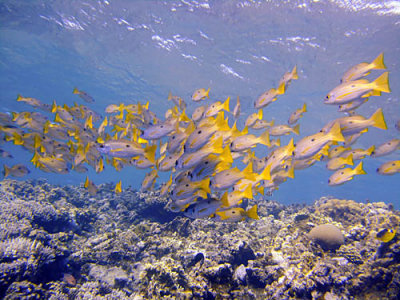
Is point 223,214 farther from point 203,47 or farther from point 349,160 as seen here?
point 203,47

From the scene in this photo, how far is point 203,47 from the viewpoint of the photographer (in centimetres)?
1900

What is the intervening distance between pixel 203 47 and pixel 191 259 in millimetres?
17809

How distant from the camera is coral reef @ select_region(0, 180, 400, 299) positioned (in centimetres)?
451

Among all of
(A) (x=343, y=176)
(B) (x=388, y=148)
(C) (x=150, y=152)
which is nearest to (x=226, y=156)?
(C) (x=150, y=152)

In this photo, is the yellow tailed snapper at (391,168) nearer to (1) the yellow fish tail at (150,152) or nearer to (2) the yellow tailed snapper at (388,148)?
(2) the yellow tailed snapper at (388,148)

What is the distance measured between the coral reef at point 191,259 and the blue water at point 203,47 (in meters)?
12.2

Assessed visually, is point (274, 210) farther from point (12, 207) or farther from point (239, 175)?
point (12, 207)

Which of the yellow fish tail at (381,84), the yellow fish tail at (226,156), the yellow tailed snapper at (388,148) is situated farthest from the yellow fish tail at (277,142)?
the yellow fish tail at (226,156)

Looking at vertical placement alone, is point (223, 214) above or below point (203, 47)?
below

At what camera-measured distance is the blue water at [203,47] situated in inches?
571

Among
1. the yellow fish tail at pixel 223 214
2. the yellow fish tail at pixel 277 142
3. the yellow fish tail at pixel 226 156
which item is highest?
the yellow fish tail at pixel 277 142

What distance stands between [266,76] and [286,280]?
19344 mm

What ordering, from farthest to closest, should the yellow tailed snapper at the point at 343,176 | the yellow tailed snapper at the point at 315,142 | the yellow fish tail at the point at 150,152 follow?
1. the yellow tailed snapper at the point at 343,176
2. the yellow fish tail at the point at 150,152
3. the yellow tailed snapper at the point at 315,142

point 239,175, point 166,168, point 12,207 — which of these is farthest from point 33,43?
point 239,175
